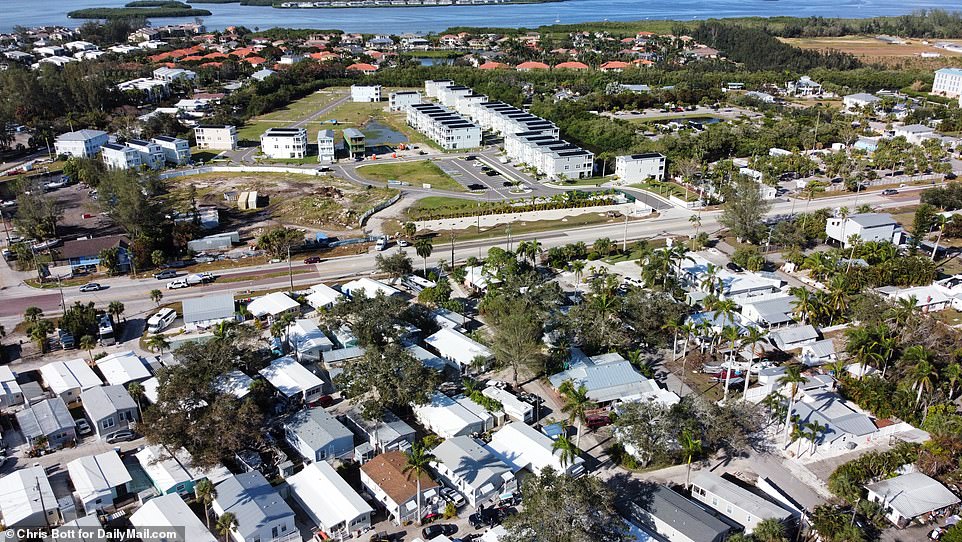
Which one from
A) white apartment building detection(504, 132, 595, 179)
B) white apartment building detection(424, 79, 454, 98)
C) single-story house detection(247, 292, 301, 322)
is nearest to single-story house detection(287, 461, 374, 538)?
single-story house detection(247, 292, 301, 322)

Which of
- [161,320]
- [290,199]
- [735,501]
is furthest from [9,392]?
[290,199]

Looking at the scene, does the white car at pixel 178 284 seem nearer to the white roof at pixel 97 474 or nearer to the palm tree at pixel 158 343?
the palm tree at pixel 158 343

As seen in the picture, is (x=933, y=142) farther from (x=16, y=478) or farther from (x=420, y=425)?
(x=16, y=478)

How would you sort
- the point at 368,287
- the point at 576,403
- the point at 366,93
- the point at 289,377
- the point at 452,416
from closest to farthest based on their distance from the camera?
the point at 576,403 < the point at 452,416 < the point at 289,377 < the point at 368,287 < the point at 366,93

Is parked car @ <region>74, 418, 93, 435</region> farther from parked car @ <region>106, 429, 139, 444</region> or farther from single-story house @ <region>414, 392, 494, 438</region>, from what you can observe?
single-story house @ <region>414, 392, 494, 438</region>

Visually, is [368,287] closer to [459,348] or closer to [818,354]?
[459,348]

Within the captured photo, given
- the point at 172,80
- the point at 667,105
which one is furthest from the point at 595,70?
the point at 172,80

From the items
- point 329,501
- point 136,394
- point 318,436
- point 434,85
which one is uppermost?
point 434,85
